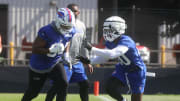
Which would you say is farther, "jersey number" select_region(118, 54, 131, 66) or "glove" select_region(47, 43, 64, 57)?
"jersey number" select_region(118, 54, 131, 66)

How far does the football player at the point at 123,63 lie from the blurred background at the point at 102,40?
5.65m

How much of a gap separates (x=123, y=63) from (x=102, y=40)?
22.2 feet

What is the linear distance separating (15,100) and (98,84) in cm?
263

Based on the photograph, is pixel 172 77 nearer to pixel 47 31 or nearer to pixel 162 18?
pixel 162 18

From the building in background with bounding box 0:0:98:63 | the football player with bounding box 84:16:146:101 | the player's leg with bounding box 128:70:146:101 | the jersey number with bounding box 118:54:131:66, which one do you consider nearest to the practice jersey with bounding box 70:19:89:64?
the football player with bounding box 84:16:146:101

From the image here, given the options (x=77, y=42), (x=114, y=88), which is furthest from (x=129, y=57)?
(x=77, y=42)

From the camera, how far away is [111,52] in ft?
22.1

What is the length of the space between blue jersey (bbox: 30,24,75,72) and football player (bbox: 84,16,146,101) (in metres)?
0.59

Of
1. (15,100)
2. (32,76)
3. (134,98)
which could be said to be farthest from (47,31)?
(15,100)

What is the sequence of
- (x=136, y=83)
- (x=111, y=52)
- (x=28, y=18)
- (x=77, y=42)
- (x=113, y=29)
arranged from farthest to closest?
(x=28, y=18) < (x=77, y=42) < (x=136, y=83) < (x=113, y=29) < (x=111, y=52)

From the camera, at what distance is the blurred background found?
1318cm

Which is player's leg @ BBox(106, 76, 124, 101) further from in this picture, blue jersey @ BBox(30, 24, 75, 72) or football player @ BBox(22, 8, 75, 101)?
blue jersey @ BBox(30, 24, 75, 72)

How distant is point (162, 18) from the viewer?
14.5 m

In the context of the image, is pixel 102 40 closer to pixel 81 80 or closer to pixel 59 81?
pixel 81 80
